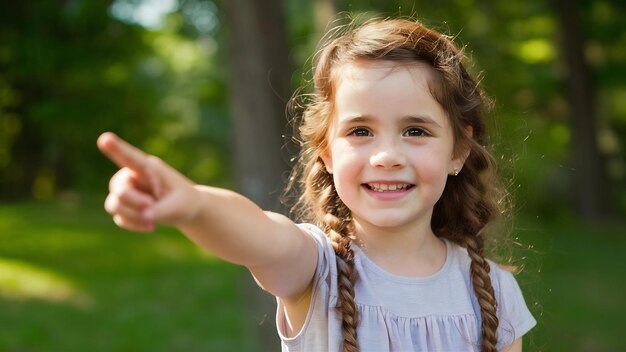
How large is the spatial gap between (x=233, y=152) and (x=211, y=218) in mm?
4396

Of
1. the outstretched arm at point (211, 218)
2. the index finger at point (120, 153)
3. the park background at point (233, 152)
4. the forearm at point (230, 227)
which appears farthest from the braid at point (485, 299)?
the index finger at point (120, 153)

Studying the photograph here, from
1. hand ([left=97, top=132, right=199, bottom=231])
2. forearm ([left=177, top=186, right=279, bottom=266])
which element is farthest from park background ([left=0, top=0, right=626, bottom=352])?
hand ([left=97, top=132, right=199, bottom=231])

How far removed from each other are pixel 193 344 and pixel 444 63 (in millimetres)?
4400

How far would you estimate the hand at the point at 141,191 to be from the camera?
1.36m

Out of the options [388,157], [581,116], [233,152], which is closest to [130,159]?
[388,157]

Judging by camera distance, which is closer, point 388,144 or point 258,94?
point 388,144

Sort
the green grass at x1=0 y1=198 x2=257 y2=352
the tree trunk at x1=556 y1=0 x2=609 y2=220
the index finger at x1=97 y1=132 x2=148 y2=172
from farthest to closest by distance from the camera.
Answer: the tree trunk at x1=556 y1=0 x2=609 y2=220, the green grass at x1=0 y1=198 x2=257 y2=352, the index finger at x1=97 y1=132 x2=148 y2=172

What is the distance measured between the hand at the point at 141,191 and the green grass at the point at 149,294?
3094 millimetres

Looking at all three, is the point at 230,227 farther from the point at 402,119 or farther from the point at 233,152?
the point at 233,152

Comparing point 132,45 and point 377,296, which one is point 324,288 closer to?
point 377,296

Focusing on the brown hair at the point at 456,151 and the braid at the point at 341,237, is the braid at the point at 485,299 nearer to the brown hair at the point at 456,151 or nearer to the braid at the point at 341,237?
the brown hair at the point at 456,151

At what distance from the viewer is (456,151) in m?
2.27

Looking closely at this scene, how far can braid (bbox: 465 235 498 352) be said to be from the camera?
2.15 meters

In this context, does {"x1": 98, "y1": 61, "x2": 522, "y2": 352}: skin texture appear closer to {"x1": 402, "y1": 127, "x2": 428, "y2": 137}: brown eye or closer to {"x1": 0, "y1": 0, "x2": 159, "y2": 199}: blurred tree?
{"x1": 402, "y1": 127, "x2": 428, "y2": 137}: brown eye
